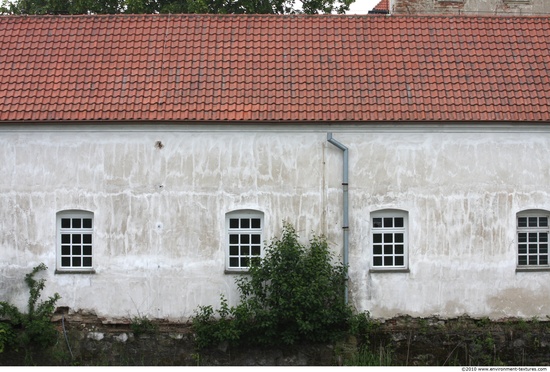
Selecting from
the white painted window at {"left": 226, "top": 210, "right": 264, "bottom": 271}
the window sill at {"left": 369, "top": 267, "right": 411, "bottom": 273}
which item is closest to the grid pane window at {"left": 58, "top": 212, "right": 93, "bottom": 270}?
the white painted window at {"left": 226, "top": 210, "right": 264, "bottom": 271}

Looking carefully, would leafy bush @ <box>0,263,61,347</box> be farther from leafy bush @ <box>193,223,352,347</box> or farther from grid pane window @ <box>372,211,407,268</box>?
grid pane window @ <box>372,211,407,268</box>

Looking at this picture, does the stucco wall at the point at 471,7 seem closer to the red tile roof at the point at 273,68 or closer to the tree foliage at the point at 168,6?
the tree foliage at the point at 168,6

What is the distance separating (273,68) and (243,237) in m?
3.81

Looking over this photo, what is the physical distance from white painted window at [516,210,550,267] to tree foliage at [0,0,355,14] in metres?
14.1

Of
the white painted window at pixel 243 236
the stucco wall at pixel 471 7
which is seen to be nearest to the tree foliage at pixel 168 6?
the stucco wall at pixel 471 7

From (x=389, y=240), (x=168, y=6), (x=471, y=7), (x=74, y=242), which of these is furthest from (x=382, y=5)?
(x=74, y=242)

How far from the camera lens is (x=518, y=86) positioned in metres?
17.9

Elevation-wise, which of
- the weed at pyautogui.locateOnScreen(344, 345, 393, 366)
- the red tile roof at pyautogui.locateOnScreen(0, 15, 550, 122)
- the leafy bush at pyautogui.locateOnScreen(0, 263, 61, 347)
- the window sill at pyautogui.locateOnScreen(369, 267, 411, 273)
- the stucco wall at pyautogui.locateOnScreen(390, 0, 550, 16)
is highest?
the stucco wall at pyautogui.locateOnScreen(390, 0, 550, 16)

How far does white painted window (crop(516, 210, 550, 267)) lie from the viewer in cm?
1767

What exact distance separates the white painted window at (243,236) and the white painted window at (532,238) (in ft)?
18.2

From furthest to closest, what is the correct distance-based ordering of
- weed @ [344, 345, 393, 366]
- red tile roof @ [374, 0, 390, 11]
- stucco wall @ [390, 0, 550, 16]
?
red tile roof @ [374, 0, 390, 11]
stucco wall @ [390, 0, 550, 16]
weed @ [344, 345, 393, 366]

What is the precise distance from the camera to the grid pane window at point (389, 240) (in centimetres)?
1761

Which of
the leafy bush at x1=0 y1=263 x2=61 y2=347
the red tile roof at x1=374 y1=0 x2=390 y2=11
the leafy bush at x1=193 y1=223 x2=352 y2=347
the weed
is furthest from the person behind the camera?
the red tile roof at x1=374 y1=0 x2=390 y2=11

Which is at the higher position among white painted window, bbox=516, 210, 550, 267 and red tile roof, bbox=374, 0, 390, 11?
red tile roof, bbox=374, 0, 390, 11
